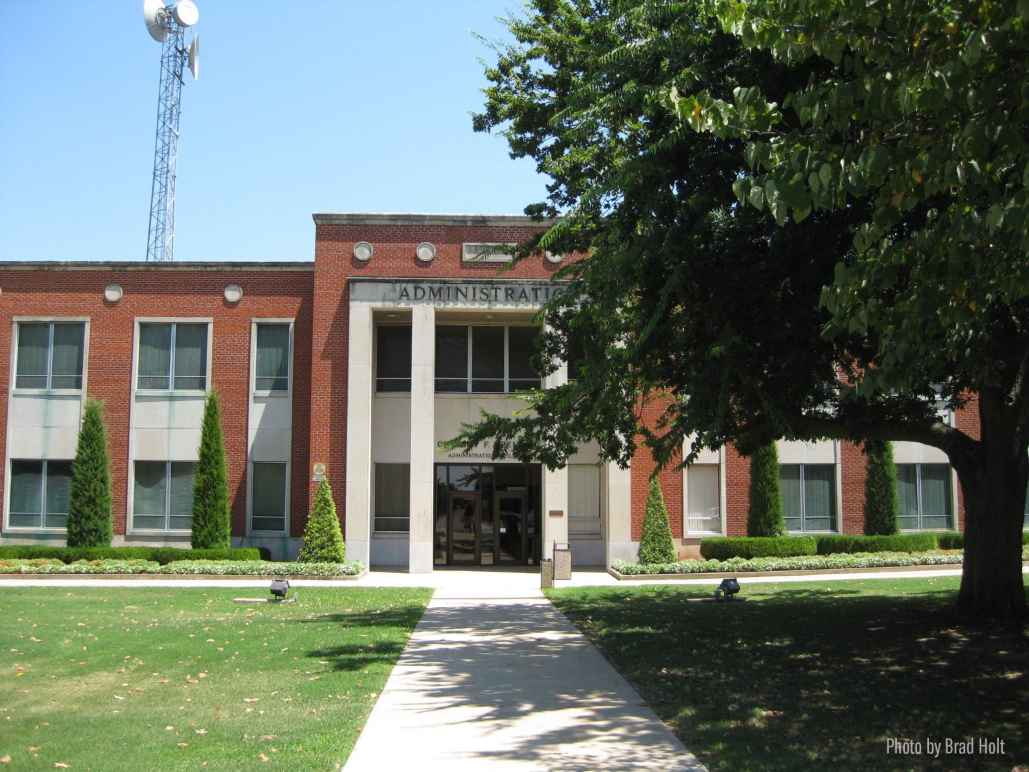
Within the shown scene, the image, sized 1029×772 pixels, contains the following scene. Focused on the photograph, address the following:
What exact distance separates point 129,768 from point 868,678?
6.98 meters

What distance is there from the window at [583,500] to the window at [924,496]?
926cm

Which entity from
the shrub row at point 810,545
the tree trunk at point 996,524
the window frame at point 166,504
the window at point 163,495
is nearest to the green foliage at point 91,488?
the window frame at point 166,504

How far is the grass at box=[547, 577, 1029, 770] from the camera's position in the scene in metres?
7.18

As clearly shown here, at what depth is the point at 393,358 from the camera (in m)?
27.9

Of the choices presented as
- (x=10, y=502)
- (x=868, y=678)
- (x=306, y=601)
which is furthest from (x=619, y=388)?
(x=10, y=502)

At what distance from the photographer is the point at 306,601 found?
18250 mm

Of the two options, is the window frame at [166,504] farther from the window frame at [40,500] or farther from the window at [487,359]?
the window at [487,359]

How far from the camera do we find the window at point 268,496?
27.4m

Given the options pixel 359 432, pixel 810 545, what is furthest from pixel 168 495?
pixel 810 545

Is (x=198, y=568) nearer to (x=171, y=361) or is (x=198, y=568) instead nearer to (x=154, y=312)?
(x=171, y=361)

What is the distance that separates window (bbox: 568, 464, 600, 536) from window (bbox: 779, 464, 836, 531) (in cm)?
558

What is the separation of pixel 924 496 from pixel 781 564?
7.89 metres

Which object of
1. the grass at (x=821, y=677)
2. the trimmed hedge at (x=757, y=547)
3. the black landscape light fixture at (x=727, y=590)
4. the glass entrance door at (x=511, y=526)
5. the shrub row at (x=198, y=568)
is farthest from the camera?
the glass entrance door at (x=511, y=526)

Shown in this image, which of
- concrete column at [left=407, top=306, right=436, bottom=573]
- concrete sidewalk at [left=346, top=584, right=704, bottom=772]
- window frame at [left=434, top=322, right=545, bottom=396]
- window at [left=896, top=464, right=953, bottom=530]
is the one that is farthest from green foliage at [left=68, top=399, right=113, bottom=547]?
window at [left=896, top=464, right=953, bottom=530]
